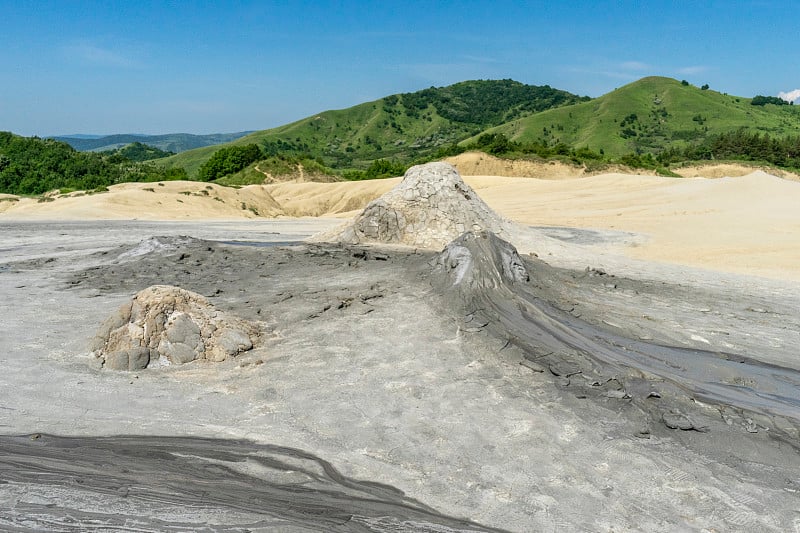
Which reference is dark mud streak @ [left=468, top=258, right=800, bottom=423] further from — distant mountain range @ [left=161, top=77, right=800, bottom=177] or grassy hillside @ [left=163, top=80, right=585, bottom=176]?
grassy hillside @ [left=163, top=80, right=585, bottom=176]

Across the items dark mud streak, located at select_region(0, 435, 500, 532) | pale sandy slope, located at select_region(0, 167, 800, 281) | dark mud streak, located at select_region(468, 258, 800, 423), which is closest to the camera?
dark mud streak, located at select_region(0, 435, 500, 532)

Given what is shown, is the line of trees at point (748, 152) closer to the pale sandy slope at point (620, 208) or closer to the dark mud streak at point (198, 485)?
the pale sandy slope at point (620, 208)

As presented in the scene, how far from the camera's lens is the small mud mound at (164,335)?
25.0 ft

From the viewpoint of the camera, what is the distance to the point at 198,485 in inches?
195

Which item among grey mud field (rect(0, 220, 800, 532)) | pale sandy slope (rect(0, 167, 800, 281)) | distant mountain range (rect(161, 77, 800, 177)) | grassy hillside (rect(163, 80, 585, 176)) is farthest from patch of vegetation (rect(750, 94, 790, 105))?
grey mud field (rect(0, 220, 800, 532))

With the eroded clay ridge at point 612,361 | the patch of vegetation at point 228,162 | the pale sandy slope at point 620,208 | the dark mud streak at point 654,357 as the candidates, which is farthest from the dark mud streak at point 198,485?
the patch of vegetation at point 228,162

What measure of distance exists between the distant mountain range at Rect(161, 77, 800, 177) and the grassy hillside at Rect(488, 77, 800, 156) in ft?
0.53

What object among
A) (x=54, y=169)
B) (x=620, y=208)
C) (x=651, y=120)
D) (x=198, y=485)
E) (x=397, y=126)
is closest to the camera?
(x=198, y=485)

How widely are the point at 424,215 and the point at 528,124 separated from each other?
96.0m

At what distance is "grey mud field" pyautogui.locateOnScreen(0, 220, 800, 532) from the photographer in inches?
184

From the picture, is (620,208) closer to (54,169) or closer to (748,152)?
(748,152)

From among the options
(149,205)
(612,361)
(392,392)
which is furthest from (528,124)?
(392,392)

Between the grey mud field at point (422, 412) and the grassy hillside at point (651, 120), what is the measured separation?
83.8 m

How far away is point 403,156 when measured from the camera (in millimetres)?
108562
